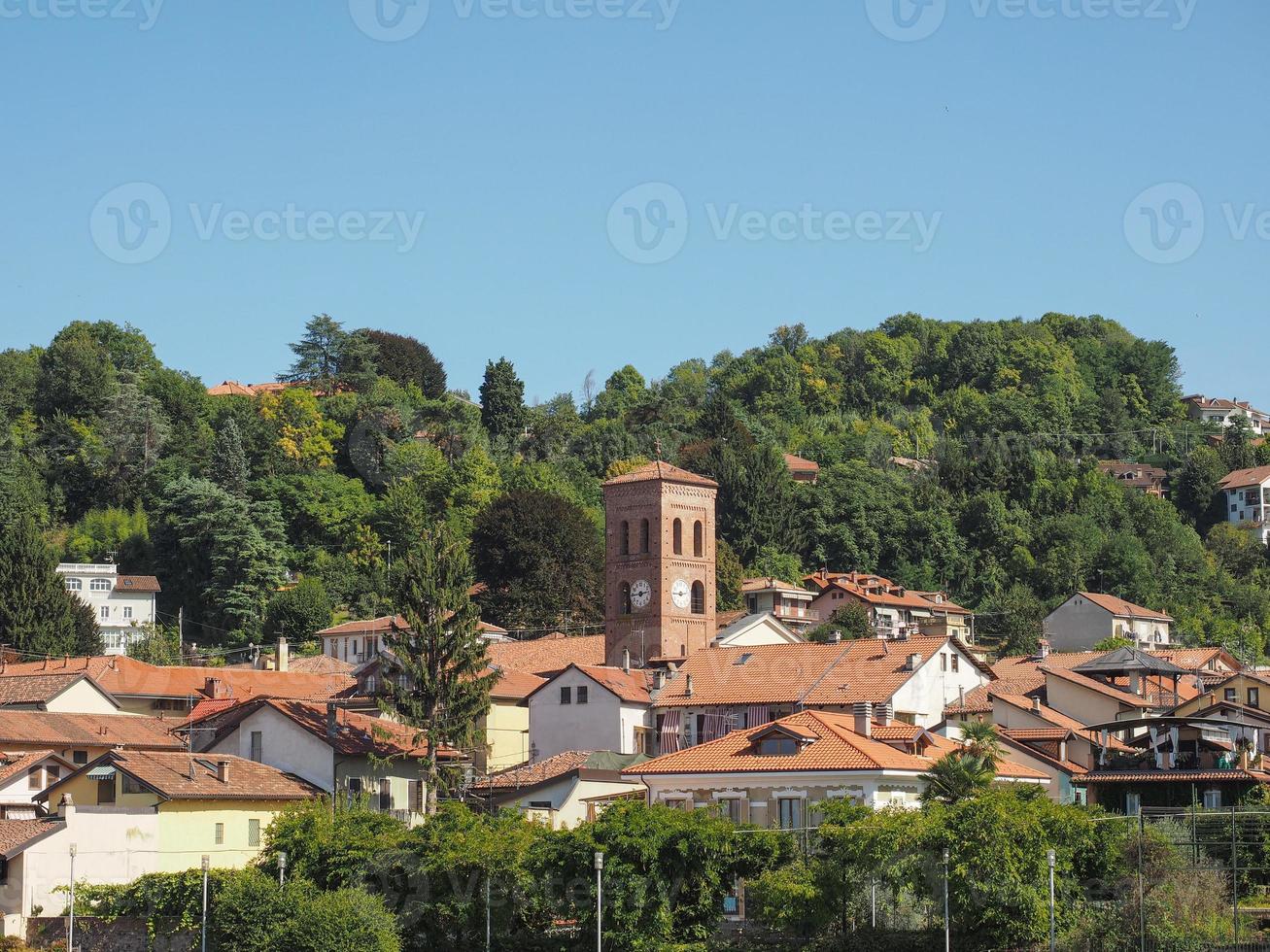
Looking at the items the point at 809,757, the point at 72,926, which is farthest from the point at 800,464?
the point at 72,926

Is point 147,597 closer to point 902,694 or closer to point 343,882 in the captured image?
point 902,694

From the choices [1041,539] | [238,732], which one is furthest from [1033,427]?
[238,732]

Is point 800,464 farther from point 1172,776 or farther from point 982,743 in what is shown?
point 982,743

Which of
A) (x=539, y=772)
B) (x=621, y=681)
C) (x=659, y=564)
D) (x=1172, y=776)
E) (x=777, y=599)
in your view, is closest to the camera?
(x=1172, y=776)

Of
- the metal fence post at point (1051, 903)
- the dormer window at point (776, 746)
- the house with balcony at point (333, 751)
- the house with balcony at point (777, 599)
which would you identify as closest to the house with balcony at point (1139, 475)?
the house with balcony at point (777, 599)

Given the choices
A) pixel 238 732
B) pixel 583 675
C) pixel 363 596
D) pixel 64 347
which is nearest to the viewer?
pixel 238 732

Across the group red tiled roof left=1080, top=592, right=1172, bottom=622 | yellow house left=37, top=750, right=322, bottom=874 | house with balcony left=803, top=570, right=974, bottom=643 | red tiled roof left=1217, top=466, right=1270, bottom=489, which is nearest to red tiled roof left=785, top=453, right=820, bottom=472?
house with balcony left=803, top=570, right=974, bottom=643
